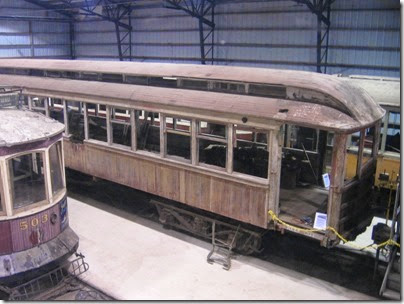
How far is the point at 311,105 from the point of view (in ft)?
21.4

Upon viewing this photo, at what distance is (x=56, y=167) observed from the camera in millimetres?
7113

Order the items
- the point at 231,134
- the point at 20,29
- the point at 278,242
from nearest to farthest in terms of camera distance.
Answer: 1. the point at 231,134
2. the point at 278,242
3. the point at 20,29

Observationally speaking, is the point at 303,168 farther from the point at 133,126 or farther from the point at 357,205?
the point at 133,126

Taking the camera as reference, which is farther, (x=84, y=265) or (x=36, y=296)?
(x=84, y=265)

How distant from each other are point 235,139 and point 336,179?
74.2 inches

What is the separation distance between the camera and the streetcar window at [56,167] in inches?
273

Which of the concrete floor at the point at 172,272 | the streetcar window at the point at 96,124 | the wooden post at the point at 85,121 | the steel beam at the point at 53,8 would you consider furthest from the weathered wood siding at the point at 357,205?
the steel beam at the point at 53,8

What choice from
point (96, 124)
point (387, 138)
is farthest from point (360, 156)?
point (96, 124)

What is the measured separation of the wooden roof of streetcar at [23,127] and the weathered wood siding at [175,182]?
211 cm

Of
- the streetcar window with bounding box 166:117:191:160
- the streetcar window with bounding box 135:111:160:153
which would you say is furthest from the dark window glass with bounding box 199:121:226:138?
the streetcar window with bounding box 135:111:160:153

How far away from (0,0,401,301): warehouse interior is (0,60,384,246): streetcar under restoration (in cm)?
35

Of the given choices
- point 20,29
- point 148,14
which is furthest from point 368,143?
point 20,29

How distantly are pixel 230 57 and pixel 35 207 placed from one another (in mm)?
13550

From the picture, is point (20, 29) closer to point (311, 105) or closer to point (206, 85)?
point (206, 85)
